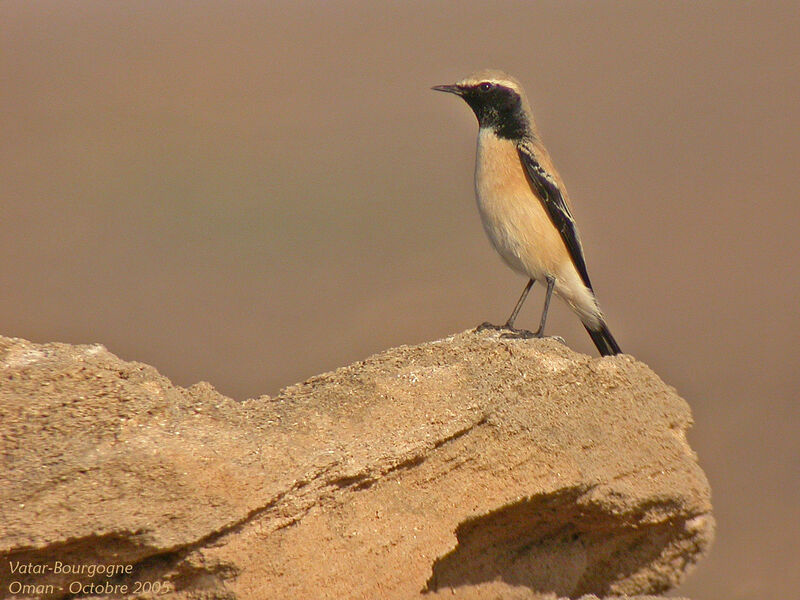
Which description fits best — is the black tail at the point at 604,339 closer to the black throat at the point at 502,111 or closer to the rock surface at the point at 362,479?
the black throat at the point at 502,111

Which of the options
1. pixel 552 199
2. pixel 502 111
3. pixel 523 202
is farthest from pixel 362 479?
pixel 502 111

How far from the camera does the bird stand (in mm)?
8352

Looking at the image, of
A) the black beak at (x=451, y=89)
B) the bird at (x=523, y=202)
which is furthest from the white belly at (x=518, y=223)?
the black beak at (x=451, y=89)

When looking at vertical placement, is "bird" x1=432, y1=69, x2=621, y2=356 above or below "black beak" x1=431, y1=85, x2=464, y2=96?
below

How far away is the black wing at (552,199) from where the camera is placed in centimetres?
838

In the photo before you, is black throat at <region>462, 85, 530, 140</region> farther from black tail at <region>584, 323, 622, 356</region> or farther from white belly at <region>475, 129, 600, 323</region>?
black tail at <region>584, 323, 622, 356</region>

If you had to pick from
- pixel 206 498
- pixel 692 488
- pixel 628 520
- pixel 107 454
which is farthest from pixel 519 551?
pixel 107 454

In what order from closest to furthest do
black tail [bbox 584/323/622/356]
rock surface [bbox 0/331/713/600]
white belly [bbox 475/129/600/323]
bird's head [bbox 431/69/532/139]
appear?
1. rock surface [bbox 0/331/713/600]
2. white belly [bbox 475/129/600/323]
3. black tail [bbox 584/323/622/356]
4. bird's head [bbox 431/69/532/139]

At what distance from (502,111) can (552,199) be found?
36.1 inches

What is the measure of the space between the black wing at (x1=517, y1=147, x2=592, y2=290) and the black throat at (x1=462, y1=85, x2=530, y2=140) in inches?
9.9

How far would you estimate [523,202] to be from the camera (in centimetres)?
836

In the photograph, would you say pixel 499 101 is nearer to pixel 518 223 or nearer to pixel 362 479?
pixel 518 223

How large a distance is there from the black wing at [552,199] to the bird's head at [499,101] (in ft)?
0.96

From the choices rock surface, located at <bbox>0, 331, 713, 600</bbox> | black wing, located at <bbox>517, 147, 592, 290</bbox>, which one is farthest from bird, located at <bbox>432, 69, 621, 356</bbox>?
rock surface, located at <bbox>0, 331, 713, 600</bbox>
